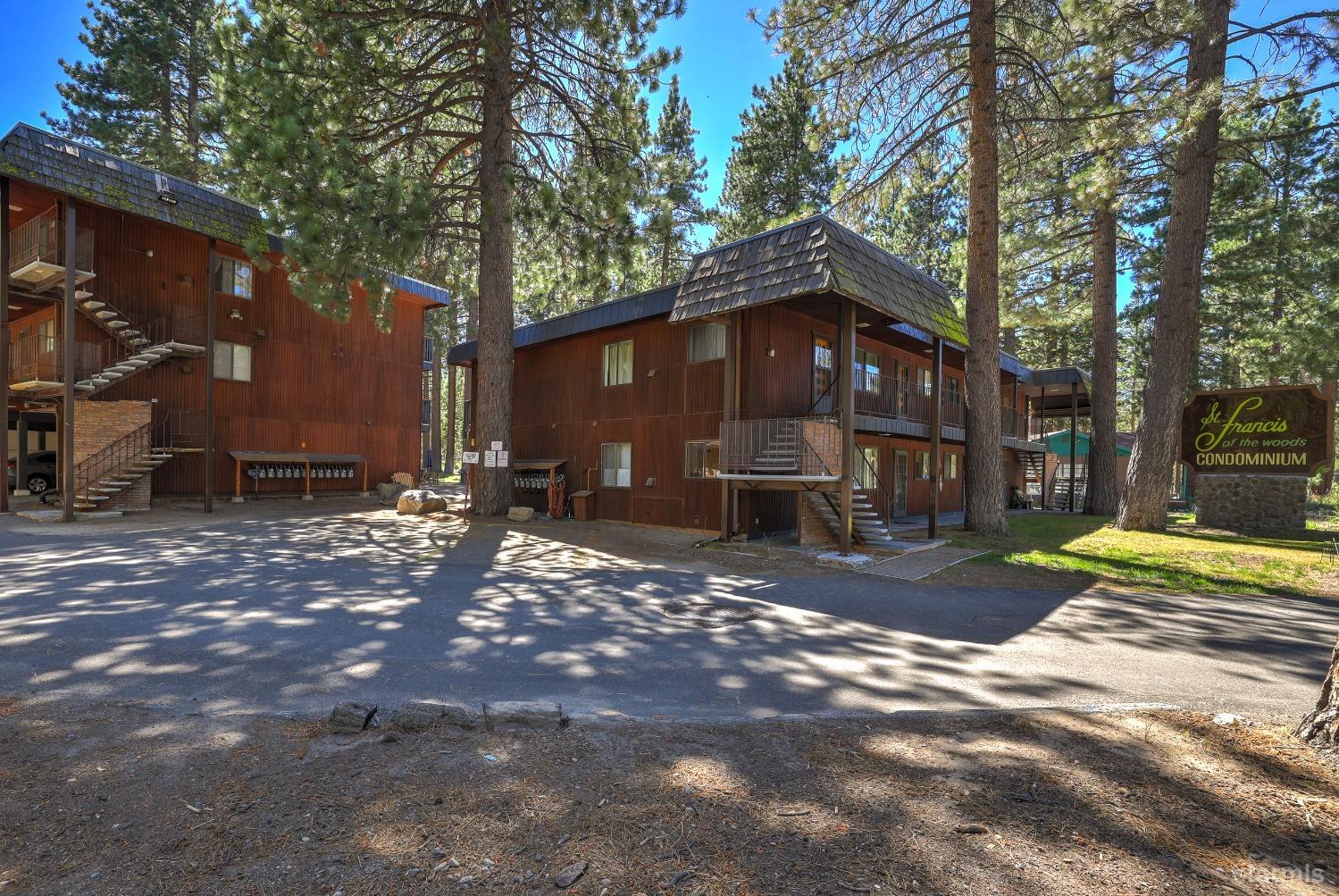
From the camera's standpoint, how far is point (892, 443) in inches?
745

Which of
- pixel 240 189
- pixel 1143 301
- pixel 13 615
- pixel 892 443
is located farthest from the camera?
pixel 1143 301

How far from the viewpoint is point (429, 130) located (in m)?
15.6

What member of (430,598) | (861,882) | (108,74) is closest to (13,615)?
(430,598)

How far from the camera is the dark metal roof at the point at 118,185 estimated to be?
1430 cm

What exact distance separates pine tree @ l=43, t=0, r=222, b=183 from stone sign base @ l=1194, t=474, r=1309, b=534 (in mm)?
34222

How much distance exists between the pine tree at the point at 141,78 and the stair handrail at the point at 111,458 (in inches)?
478

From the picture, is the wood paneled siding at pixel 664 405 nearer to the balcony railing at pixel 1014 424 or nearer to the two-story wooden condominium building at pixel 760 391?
the two-story wooden condominium building at pixel 760 391

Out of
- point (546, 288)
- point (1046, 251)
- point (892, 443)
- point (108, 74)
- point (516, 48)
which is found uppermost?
point (108, 74)

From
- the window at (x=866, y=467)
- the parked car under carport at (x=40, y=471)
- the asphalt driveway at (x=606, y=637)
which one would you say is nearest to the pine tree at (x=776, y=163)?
the window at (x=866, y=467)

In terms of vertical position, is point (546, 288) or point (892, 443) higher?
point (546, 288)

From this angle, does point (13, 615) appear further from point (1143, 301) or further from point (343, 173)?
point (1143, 301)

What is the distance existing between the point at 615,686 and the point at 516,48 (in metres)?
16.3

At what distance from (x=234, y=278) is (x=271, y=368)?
127 inches

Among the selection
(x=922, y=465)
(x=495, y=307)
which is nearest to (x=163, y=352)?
(x=495, y=307)
